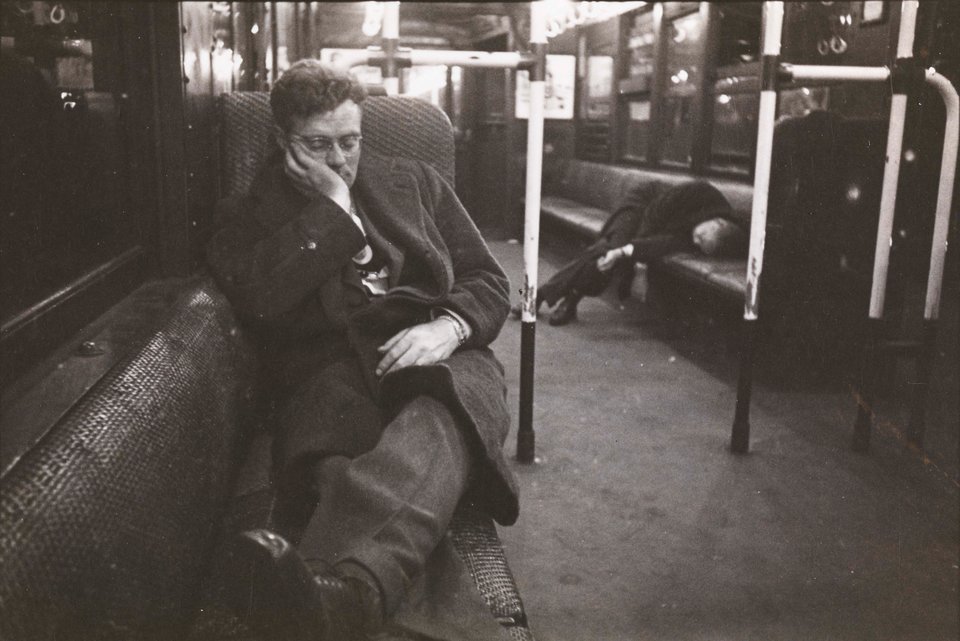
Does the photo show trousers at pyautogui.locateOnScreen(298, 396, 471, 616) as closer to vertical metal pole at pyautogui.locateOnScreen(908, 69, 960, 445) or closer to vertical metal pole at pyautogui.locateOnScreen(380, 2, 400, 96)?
vertical metal pole at pyautogui.locateOnScreen(380, 2, 400, 96)

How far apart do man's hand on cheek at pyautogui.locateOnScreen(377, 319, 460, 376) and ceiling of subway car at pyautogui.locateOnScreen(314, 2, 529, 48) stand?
8436mm

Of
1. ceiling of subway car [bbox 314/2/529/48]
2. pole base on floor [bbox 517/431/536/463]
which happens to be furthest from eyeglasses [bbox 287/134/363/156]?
ceiling of subway car [bbox 314/2/529/48]

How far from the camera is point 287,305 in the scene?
1.82 m

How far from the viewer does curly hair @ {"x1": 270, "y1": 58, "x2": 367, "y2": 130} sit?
1.93 m

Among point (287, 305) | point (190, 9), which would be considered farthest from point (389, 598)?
point (190, 9)

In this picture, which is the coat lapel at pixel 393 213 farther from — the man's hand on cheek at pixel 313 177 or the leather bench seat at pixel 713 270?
the leather bench seat at pixel 713 270

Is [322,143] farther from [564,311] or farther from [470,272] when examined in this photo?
[564,311]

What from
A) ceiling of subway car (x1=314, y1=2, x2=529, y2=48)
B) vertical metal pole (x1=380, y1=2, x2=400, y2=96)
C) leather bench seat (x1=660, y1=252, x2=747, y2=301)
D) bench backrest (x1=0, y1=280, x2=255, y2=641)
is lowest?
leather bench seat (x1=660, y1=252, x2=747, y2=301)

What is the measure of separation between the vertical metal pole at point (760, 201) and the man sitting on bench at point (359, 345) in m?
1.09

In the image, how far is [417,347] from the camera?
70.9 inches

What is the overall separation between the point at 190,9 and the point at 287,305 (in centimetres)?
95

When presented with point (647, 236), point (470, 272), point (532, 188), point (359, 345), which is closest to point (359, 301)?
point (359, 345)

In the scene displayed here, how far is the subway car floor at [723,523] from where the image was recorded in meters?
2.00

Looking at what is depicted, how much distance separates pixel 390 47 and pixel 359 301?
1141mm
